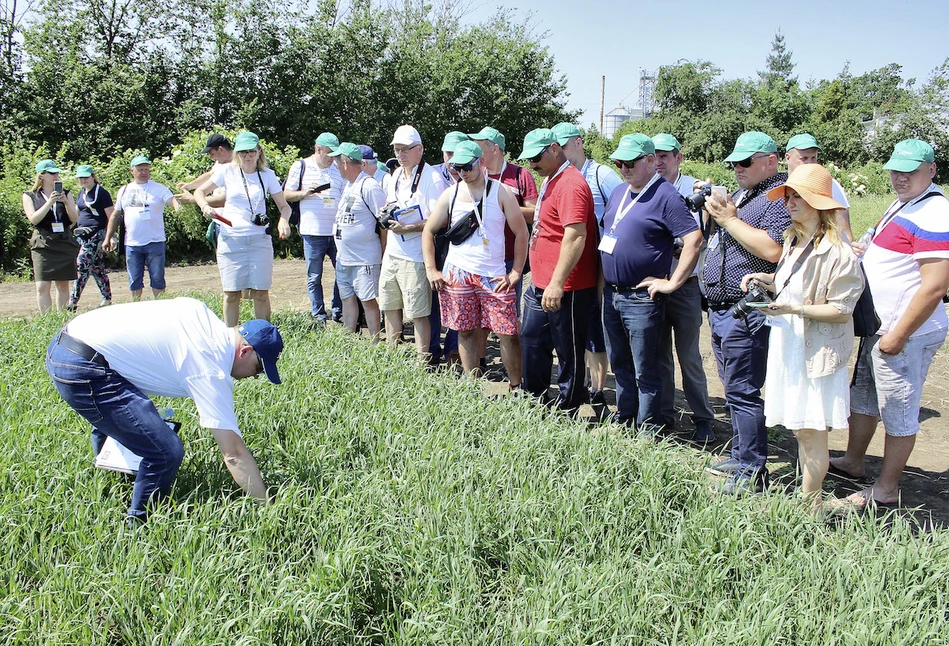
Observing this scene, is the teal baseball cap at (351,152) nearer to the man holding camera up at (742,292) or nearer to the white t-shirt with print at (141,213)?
the white t-shirt with print at (141,213)

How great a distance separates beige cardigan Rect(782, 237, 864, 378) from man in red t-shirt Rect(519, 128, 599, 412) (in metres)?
1.54

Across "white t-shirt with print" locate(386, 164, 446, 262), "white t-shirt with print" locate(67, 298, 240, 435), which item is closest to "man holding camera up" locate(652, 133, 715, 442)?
"white t-shirt with print" locate(386, 164, 446, 262)

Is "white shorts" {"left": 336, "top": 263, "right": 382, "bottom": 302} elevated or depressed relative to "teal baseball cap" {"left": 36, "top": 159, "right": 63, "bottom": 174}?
depressed

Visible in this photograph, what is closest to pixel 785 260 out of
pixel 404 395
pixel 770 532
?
pixel 770 532

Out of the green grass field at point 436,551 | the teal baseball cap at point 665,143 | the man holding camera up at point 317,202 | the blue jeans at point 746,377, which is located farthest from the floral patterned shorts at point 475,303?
the man holding camera up at point 317,202

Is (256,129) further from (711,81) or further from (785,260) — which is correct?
(711,81)

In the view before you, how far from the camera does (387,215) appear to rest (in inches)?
227

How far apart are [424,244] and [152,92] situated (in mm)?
16661

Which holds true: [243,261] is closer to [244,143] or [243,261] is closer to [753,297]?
[244,143]

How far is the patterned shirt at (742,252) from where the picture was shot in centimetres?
384

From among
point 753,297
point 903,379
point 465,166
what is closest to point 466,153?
point 465,166

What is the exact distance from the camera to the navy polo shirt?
4.24 meters

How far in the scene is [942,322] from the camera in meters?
3.76

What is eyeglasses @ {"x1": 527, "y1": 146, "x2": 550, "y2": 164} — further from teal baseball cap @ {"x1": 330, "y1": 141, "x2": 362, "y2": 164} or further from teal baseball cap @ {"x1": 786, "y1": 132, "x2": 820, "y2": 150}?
teal baseball cap @ {"x1": 330, "y1": 141, "x2": 362, "y2": 164}
